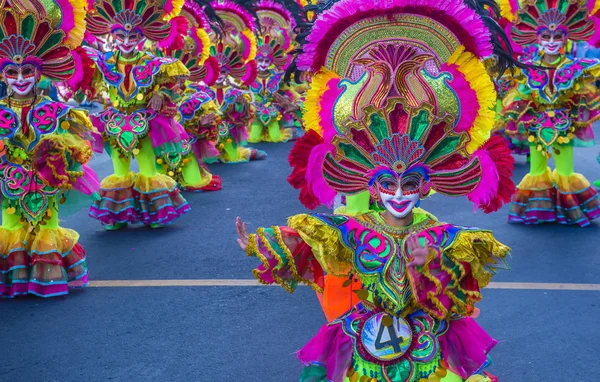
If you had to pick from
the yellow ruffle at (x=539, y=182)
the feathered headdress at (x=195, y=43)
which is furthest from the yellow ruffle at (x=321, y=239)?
the feathered headdress at (x=195, y=43)

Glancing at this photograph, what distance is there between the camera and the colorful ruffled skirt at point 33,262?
6035 mm

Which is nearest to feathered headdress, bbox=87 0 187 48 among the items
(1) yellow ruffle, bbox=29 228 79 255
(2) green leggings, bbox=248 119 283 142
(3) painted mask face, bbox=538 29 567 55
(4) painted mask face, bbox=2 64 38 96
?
(4) painted mask face, bbox=2 64 38 96

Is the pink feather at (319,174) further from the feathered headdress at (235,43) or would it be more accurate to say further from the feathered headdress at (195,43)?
the feathered headdress at (235,43)

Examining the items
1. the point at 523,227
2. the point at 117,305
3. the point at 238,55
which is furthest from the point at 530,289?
the point at 238,55

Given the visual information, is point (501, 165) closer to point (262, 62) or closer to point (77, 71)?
point (77, 71)

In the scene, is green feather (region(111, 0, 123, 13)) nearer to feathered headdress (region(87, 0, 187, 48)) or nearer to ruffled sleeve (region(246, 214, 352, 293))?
feathered headdress (region(87, 0, 187, 48))

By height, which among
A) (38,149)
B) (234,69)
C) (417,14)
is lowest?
(234,69)

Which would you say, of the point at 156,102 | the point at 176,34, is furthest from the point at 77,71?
the point at 176,34

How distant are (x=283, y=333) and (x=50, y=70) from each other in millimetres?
2614

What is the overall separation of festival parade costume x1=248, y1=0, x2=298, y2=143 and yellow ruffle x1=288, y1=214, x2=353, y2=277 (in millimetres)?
11181

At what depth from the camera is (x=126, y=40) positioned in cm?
777

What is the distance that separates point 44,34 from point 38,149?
836mm

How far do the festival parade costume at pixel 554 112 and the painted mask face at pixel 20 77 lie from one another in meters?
4.35

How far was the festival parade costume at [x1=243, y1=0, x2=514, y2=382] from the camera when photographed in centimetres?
345
